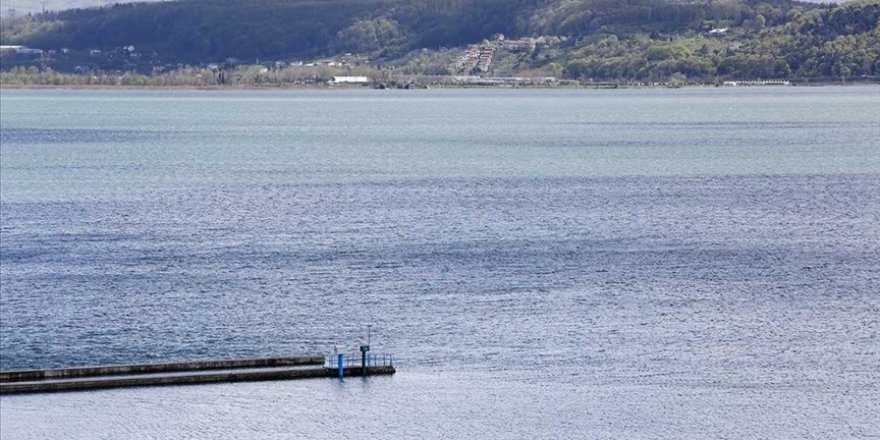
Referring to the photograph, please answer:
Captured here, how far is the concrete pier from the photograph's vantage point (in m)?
47.3

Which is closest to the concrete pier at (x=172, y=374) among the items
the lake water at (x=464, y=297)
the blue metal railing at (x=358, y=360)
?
the blue metal railing at (x=358, y=360)

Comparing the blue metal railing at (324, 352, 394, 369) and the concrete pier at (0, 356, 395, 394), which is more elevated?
the concrete pier at (0, 356, 395, 394)

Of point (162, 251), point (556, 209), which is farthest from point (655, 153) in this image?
point (162, 251)

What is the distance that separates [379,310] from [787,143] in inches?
4045

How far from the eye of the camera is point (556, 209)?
93.8 meters

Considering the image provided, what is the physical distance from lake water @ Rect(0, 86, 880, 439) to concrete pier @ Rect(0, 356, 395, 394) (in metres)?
0.56

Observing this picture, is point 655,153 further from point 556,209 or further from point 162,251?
point 162,251

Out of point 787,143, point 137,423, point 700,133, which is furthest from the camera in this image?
point 700,133

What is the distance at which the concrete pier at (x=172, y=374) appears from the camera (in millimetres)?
47312

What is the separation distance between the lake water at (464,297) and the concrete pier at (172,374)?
562 millimetres

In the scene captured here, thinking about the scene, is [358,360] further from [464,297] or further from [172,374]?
[464,297]

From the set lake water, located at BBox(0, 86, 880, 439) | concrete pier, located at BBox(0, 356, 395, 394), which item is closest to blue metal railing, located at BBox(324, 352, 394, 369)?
concrete pier, located at BBox(0, 356, 395, 394)

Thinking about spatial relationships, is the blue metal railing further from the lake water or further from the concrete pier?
the lake water

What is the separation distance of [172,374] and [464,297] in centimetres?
1567
